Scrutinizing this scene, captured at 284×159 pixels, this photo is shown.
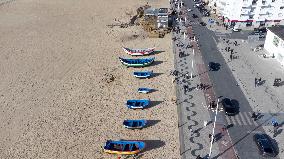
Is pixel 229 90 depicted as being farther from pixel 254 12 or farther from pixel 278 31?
pixel 254 12

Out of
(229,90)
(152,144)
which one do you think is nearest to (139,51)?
(229,90)

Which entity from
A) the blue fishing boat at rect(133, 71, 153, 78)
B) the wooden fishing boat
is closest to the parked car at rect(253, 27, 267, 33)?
the wooden fishing boat

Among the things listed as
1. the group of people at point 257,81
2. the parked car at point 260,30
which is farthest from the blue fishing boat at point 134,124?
the parked car at point 260,30

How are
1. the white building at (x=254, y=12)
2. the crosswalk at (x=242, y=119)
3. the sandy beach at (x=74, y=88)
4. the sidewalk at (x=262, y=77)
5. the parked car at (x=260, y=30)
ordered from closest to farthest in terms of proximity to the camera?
the sandy beach at (x=74, y=88), the crosswalk at (x=242, y=119), the sidewalk at (x=262, y=77), the parked car at (x=260, y=30), the white building at (x=254, y=12)

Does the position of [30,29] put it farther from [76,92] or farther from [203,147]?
[203,147]

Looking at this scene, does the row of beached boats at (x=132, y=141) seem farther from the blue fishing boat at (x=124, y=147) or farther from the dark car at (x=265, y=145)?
the dark car at (x=265, y=145)

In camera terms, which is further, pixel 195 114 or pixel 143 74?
pixel 143 74
